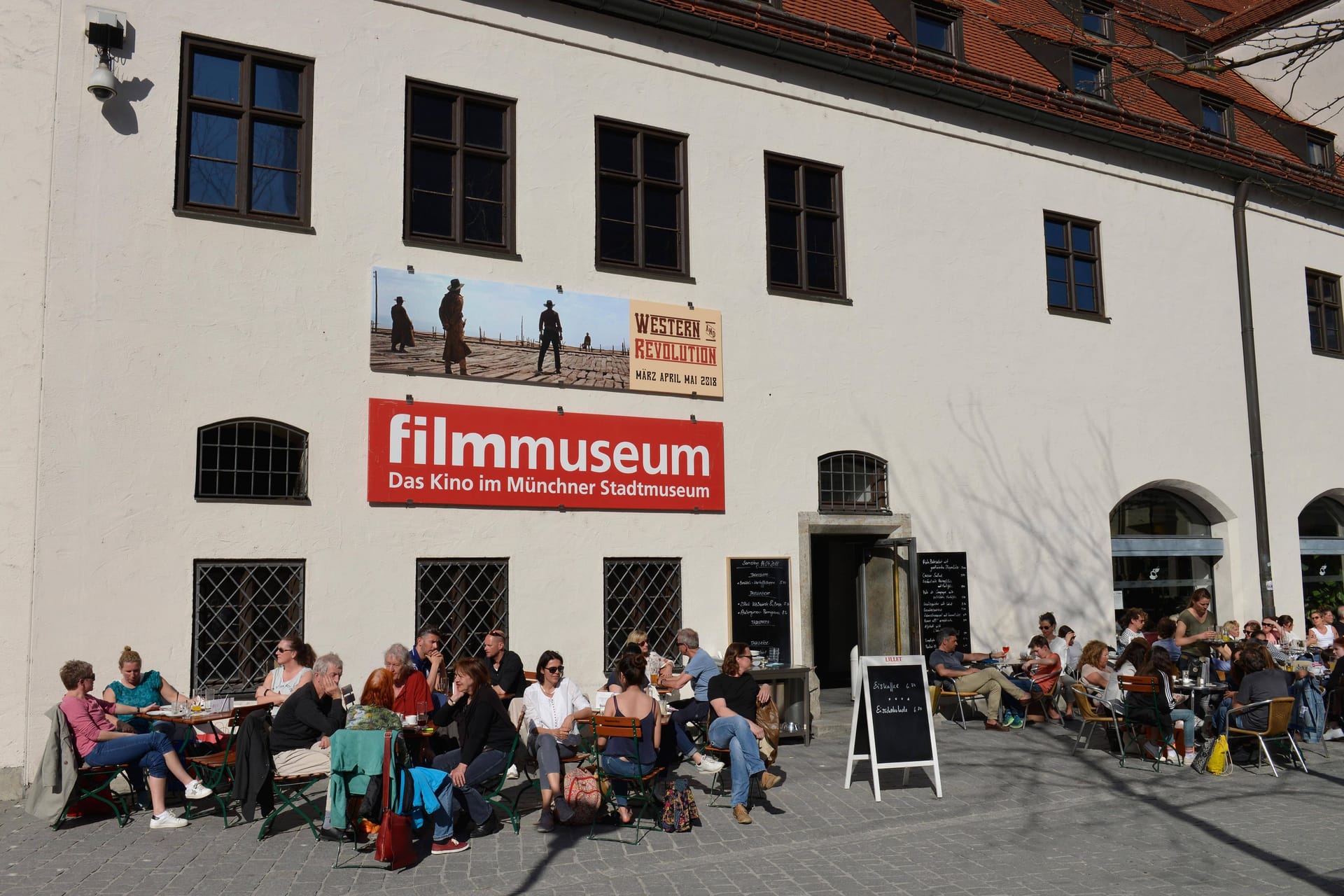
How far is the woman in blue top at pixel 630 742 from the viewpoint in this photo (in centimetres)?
877

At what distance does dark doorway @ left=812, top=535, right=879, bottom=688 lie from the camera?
19.2 metres

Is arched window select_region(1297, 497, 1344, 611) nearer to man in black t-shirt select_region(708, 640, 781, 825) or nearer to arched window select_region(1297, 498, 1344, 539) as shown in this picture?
arched window select_region(1297, 498, 1344, 539)

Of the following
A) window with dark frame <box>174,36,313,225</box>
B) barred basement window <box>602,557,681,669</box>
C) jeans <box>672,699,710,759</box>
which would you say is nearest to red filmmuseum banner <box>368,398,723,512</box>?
barred basement window <box>602,557,681,669</box>

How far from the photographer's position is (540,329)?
479 inches

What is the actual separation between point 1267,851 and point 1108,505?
30.1 feet

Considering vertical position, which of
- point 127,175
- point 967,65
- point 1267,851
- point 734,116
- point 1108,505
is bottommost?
point 1267,851

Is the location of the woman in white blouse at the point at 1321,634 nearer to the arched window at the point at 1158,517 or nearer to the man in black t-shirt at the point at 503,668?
the arched window at the point at 1158,517

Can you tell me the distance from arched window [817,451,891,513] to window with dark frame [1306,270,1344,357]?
397 inches

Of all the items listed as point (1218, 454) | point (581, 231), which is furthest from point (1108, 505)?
point (581, 231)

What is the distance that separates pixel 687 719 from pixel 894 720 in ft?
5.89

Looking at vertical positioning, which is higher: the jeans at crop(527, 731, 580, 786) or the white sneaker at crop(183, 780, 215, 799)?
the jeans at crop(527, 731, 580, 786)

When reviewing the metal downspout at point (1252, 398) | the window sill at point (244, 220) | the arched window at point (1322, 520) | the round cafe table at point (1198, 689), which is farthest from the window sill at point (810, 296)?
the arched window at point (1322, 520)

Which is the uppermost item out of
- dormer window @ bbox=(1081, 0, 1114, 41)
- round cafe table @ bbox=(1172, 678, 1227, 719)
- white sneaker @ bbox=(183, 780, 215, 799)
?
dormer window @ bbox=(1081, 0, 1114, 41)

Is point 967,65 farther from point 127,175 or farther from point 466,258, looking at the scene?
point 127,175
